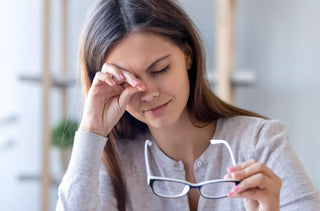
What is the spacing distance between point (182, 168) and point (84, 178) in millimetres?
237

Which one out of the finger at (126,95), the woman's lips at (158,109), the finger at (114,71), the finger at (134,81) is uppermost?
the finger at (114,71)

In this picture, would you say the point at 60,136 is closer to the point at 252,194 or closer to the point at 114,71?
the point at 114,71

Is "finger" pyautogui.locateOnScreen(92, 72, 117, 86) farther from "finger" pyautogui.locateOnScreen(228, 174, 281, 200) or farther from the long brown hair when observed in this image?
"finger" pyautogui.locateOnScreen(228, 174, 281, 200)

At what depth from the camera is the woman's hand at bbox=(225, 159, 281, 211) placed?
745mm

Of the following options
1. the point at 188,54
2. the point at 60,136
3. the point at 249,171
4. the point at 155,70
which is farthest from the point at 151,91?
the point at 60,136

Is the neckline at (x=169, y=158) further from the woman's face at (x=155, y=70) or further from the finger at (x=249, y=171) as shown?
the finger at (x=249, y=171)

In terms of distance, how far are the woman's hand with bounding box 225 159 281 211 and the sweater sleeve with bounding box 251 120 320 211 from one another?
13 cm

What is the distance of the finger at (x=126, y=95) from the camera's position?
0.97 metres

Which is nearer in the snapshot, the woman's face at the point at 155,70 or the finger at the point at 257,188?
the finger at the point at 257,188

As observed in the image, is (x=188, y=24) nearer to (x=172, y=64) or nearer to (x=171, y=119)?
(x=172, y=64)

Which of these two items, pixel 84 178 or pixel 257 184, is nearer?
pixel 257 184

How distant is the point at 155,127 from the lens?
104 centimetres

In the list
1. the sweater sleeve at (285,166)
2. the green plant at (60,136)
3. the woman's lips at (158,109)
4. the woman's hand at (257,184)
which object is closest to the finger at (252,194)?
the woman's hand at (257,184)

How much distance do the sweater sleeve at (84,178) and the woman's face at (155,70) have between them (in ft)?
0.44
